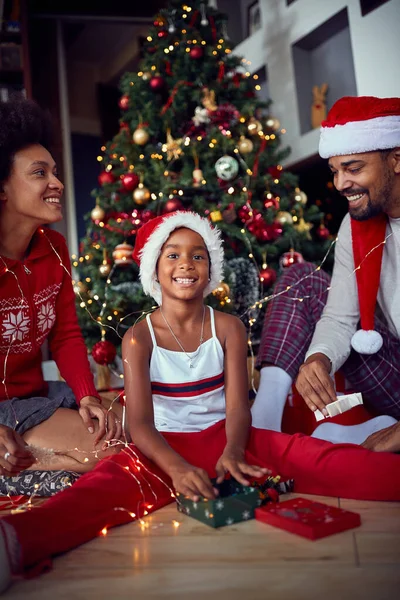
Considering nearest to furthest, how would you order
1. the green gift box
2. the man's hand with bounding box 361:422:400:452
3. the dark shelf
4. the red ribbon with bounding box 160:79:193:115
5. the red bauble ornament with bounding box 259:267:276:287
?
the green gift box < the man's hand with bounding box 361:422:400:452 < the red bauble ornament with bounding box 259:267:276:287 < the red ribbon with bounding box 160:79:193:115 < the dark shelf

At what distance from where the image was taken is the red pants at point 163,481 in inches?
46.1

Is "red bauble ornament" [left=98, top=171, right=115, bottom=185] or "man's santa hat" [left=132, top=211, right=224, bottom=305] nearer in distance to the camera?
"man's santa hat" [left=132, top=211, right=224, bottom=305]

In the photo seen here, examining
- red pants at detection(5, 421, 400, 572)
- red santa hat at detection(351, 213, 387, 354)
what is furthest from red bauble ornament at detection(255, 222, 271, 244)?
red pants at detection(5, 421, 400, 572)

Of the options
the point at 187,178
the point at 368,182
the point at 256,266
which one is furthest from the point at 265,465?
the point at 187,178

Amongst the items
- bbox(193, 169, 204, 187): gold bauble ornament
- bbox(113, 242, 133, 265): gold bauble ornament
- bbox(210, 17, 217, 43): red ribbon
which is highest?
bbox(210, 17, 217, 43): red ribbon

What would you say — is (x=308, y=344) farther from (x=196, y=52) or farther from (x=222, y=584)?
(x=196, y=52)

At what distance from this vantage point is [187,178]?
10.6 feet

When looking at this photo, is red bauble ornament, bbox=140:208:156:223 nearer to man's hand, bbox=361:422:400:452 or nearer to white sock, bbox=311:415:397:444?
white sock, bbox=311:415:397:444

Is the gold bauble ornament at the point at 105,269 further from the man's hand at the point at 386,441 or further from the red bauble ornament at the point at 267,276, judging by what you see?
the man's hand at the point at 386,441

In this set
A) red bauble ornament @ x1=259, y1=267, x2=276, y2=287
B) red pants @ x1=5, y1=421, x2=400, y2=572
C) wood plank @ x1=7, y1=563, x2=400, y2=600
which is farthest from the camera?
red bauble ornament @ x1=259, y1=267, x2=276, y2=287

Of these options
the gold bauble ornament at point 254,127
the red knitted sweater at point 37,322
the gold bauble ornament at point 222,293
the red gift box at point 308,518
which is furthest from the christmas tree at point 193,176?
the red gift box at point 308,518

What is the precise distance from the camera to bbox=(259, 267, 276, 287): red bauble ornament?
121 inches

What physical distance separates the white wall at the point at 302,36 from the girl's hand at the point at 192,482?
8.33 feet

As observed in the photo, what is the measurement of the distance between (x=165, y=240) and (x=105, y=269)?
1.44 metres
